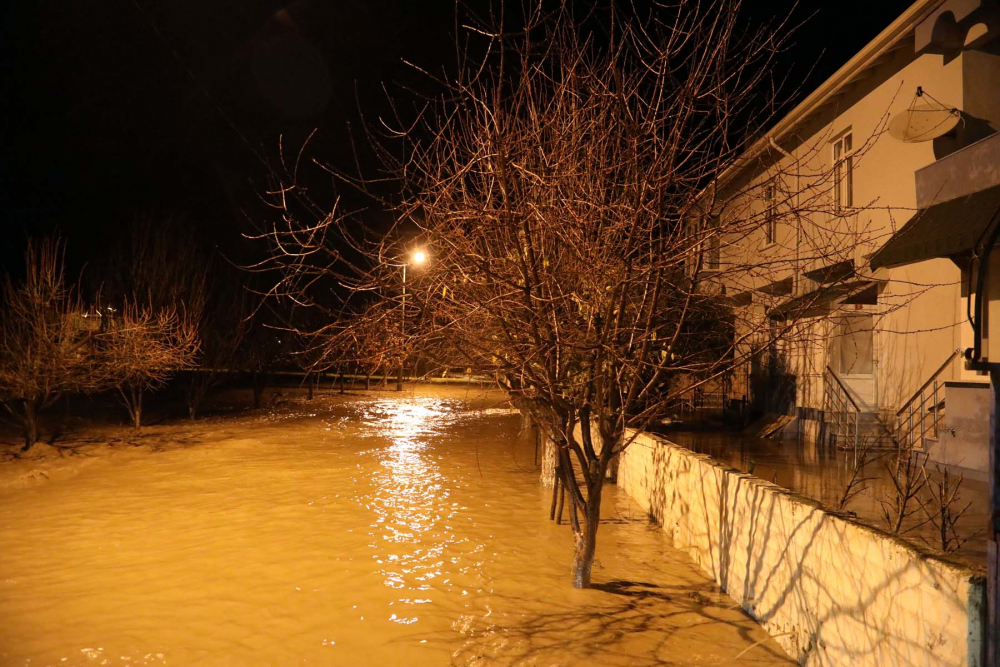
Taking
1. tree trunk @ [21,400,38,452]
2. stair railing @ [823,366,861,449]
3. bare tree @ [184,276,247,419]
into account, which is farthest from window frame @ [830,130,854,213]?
tree trunk @ [21,400,38,452]

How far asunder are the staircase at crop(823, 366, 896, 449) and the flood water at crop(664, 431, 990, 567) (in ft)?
1.41

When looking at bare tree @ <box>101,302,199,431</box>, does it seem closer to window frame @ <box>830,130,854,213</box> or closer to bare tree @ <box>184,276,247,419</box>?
bare tree @ <box>184,276,247,419</box>

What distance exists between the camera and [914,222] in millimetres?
11203

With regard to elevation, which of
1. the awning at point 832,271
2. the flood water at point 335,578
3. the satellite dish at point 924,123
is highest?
the satellite dish at point 924,123

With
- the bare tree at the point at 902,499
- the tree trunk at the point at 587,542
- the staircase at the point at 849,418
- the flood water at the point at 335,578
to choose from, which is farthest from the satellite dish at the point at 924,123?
the tree trunk at the point at 587,542

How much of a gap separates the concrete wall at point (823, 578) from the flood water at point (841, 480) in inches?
17.9

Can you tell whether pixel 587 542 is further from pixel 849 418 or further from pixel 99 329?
pixel 99 329

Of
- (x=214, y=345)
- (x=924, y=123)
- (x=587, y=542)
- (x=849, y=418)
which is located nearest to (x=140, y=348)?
(x=214, y=345)

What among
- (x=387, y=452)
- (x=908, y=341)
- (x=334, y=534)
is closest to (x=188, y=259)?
(x=387, y=452)

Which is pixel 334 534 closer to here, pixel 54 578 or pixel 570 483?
pixel 54 578

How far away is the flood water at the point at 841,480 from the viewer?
6.80m

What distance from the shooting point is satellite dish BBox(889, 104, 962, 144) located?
36.4ft

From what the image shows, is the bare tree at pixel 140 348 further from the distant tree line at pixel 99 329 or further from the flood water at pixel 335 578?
the flood water at pixel 335 578

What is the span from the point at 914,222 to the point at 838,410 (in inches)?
192
